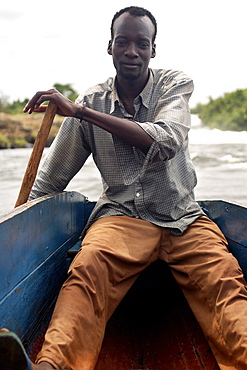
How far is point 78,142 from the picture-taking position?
73.2 inches

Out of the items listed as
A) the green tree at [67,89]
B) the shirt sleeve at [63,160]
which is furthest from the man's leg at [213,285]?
the green tree at [67,89]

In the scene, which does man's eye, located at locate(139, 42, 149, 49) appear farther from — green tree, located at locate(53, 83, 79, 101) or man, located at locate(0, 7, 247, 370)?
green tree, located at locate(53, 83, 79, 101)

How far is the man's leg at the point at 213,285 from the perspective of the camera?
1.21 metres

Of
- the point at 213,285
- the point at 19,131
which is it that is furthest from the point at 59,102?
the point at 19,131

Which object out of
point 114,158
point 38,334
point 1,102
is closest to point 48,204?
point 114,158

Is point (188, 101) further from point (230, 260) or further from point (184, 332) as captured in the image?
point (184, 332)

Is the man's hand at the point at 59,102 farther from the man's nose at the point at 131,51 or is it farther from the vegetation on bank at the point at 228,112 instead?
the vegetation on bank at the point at 228,112

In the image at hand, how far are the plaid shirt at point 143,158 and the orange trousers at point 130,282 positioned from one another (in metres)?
0.08

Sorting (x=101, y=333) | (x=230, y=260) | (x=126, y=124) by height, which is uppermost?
(x=126, y=124)

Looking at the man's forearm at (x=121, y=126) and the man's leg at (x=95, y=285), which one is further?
the man's forearm at (x=121, y=126)

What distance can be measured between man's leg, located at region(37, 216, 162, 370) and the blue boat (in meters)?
0.17

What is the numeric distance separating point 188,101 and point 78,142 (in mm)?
504

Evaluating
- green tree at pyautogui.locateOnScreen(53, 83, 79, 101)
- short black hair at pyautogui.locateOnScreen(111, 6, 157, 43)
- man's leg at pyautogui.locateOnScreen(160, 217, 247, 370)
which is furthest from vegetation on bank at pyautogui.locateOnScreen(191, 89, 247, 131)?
man's leg at pyautogui.locateOnScreen(160, 217, 247, 370)

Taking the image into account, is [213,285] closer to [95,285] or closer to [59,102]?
[95,285]
